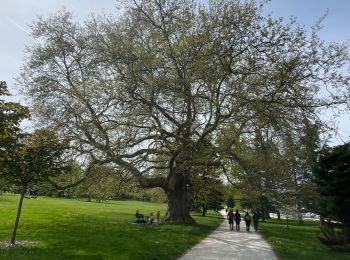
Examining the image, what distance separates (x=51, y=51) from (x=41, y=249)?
16.5 metres

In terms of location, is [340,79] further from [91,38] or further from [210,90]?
[91,38]

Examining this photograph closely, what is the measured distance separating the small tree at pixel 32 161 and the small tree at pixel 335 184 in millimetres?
12639

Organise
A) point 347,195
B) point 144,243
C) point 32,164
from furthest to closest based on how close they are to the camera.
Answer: point 347,195 < point 144,243 < point 32,164

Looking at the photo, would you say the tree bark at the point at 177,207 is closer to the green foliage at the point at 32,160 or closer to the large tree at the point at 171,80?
the large tree at the point at 171,80

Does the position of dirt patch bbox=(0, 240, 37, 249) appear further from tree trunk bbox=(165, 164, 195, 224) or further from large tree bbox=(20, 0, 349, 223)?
tree trunk bbox=(165, 164, 195, 224)

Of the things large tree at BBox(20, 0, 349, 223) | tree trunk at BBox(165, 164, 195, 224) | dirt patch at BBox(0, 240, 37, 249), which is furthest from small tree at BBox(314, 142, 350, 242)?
dirt patch at BBox(0, 240, 37, 249)

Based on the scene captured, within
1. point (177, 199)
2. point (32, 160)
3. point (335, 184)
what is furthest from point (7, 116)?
point (177, 199)

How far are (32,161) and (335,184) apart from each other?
1396 centimetres

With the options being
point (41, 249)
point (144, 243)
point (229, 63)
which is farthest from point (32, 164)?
point (229, 63)

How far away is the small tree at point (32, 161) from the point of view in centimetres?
1656

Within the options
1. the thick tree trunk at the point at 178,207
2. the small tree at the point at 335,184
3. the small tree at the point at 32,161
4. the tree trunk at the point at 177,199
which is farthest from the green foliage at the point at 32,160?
the thick tree trunk at the point at 178,207

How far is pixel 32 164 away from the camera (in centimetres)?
1700

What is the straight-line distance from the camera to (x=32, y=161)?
1697cm

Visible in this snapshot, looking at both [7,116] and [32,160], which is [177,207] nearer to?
[32,160]
